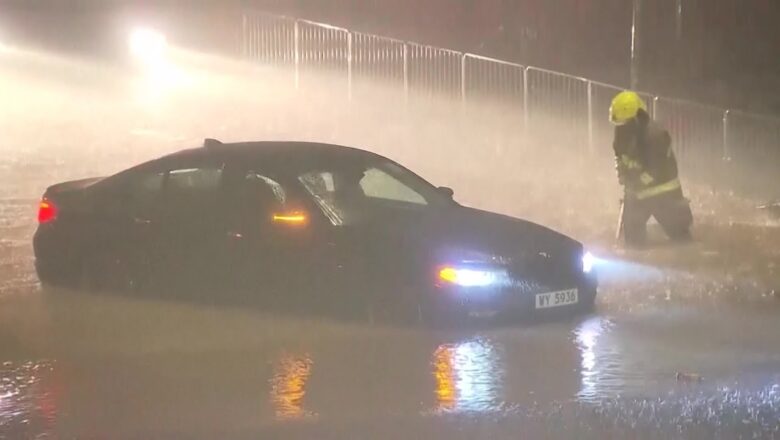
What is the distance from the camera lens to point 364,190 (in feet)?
30.6

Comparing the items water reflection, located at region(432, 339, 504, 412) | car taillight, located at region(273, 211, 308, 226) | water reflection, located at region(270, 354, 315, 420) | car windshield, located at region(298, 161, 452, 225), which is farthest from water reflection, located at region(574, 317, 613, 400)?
car taillight, located at region(273, 211, 308, 226)

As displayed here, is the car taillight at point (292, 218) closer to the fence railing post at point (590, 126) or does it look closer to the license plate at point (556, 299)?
the license plate at point (556, 299)

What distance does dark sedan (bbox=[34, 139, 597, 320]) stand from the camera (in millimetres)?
8094

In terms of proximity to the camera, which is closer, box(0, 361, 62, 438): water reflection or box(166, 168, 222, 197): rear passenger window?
box(0, 361, 62, 438): water reflection

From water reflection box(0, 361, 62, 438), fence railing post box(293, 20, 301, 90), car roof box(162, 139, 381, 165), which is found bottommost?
water reflection box(0, 361, 62, 438)

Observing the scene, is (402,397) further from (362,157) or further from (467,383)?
(362,157)

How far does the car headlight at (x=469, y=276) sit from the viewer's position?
794 cm

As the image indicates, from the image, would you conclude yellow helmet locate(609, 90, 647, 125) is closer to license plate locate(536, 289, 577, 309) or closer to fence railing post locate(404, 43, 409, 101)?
license plate locate(536, 289, 577, 309)

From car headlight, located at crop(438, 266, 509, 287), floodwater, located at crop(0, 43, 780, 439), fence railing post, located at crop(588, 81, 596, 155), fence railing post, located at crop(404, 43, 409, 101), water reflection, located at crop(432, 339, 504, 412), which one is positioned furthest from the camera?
fence railing post, located at crop(404, 43, 409, 101)

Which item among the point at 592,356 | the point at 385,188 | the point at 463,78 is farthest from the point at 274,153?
the point at 463,78

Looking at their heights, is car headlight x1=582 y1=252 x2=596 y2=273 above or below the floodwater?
above

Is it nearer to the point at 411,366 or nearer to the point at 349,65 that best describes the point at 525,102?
the point at 349,65

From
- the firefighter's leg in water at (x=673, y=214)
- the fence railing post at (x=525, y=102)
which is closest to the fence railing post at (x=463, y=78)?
the fence railing post at (x=525, y=102)

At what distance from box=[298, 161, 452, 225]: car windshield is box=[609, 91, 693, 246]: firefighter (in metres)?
3.19
